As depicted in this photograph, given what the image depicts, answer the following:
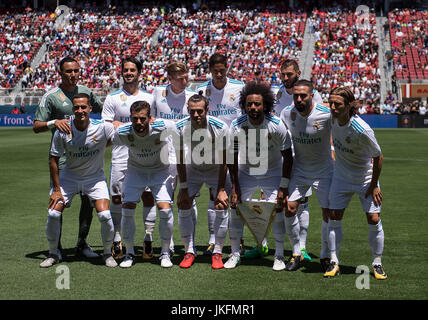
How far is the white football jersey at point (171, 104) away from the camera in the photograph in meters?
8.75

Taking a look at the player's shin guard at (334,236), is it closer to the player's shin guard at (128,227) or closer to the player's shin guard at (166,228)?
the player's shin guard at (166,228)

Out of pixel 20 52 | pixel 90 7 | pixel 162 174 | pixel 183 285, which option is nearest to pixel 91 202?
pixel 162 174

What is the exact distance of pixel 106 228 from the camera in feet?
25.1

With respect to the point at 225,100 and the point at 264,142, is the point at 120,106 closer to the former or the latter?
the point at 225,100

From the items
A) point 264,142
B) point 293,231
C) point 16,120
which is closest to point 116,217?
point 264,142

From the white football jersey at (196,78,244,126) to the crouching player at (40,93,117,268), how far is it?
63.7 inches

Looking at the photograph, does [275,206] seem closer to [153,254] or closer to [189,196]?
[189,196]

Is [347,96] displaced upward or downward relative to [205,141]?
upward

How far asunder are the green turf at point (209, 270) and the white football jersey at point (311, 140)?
4.01ft

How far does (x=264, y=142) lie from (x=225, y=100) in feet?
4.83

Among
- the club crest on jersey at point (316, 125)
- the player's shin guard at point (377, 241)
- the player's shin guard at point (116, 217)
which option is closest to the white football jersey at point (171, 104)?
the player's shin guard at point (116, 217)

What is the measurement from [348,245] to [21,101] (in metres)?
38.2

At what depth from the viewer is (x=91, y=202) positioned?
8133 mm

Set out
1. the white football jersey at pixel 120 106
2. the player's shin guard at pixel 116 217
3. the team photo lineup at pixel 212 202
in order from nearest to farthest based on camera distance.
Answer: the team photo lineup at pixel 212 202 → the player's shin guard at pixel 116 217 → the white football jersey at pixel 120 106
